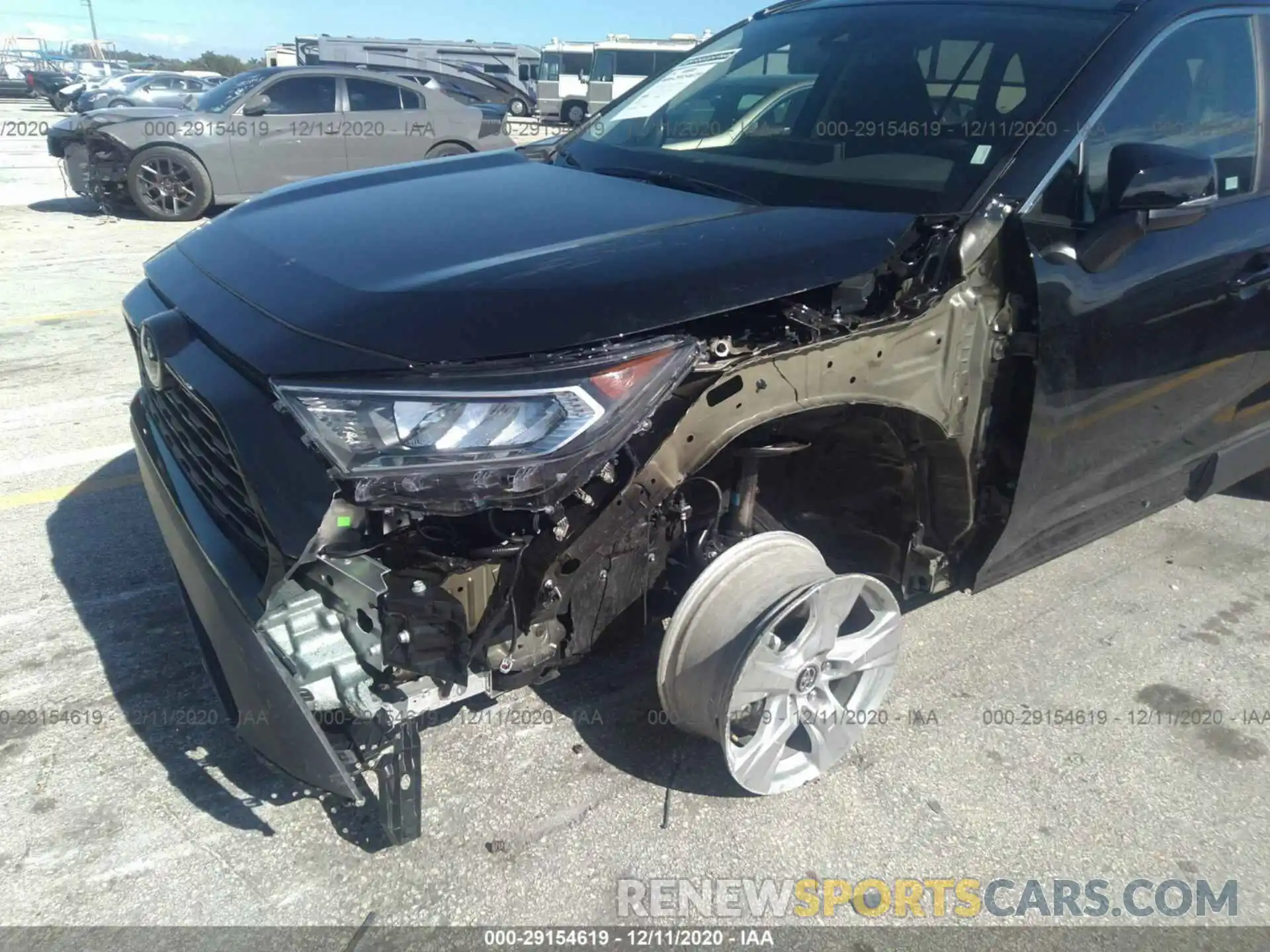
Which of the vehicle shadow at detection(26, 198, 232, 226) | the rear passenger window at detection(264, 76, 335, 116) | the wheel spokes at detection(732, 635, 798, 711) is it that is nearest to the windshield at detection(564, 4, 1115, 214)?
the wheel spokes at detection(732, 635, 798, 711)

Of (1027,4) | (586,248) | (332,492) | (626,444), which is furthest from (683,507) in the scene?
(1027,4)

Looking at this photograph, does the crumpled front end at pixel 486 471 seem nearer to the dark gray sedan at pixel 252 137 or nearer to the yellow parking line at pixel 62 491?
the yellow parking line at pixel 62 491

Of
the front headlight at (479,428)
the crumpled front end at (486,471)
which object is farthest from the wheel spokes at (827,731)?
the front headlight at (479,428)

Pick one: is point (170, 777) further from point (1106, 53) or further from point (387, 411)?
point (1106, 53)

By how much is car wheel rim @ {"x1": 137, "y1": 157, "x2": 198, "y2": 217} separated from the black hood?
856 centimetres

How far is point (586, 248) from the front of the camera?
7.04 feet

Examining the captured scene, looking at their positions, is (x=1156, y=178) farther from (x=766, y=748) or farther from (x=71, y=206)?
(x=71, y=206)

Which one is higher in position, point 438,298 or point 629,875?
point 438,298

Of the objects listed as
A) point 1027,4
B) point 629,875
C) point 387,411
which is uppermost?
point 1027,4

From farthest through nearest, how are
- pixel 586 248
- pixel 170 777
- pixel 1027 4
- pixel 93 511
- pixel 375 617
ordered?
pixel 93 511 < pixel 1027 4 < pixel 170 777 < pixel 586 248 < pixel 375 617

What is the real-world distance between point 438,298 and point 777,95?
1.75 metres

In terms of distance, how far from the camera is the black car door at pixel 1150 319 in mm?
2410

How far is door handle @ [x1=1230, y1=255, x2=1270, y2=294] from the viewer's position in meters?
2.82

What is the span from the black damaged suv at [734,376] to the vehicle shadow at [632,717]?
18cm
